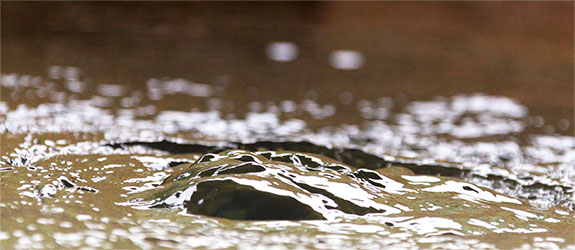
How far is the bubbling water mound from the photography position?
0.61 meters

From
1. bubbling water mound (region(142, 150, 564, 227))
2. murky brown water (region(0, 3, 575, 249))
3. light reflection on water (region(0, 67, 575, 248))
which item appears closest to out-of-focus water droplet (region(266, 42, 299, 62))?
murky brown water (region(0, 3, 575, 249))

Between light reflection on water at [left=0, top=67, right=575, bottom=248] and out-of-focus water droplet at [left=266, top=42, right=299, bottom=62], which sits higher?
out-of-focus water droplet at [left=266, top=42, right=299, bottom=62]

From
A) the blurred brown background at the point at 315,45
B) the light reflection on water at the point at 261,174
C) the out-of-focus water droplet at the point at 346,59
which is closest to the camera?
the light reflection on water at the point at 261,174

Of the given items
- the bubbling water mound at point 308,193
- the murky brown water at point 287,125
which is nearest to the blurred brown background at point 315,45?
the murky brown water at point 287,125

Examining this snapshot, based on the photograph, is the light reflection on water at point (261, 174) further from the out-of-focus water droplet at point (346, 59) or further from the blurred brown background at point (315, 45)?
the out-of-focus water droplet at point (346, 59)

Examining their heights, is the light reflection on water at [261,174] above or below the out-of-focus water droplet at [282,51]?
below

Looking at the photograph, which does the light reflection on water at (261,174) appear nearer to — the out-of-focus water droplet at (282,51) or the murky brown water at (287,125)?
the murky brown water at (287,125)

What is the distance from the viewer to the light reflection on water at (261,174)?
1.83 feet

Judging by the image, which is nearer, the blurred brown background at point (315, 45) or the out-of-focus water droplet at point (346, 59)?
the blurred brown background at point (315, 45)

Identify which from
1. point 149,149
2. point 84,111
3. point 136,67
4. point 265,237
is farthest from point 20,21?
point 265,237

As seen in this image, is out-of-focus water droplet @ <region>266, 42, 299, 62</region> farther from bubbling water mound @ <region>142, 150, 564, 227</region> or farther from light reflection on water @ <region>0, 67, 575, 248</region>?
bubbling water mound @ <region>142, 150, 564, 227</region>

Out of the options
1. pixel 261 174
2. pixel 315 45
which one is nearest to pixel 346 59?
pixel 315 45

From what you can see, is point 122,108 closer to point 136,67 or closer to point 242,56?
point 136,67

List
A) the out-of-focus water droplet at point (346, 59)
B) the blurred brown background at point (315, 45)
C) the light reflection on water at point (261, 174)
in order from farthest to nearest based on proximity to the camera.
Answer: the out-of-focus water droplet at point (346, 59), the blurred brown background at point (315, 45), the light reflection on water at point (261, 174)
